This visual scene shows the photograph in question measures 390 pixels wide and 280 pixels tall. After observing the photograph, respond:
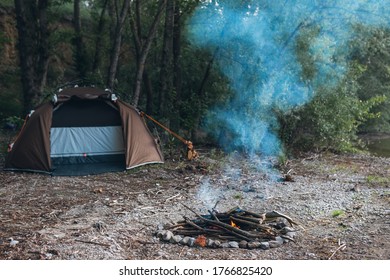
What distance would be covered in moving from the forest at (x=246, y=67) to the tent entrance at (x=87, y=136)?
3.63ft

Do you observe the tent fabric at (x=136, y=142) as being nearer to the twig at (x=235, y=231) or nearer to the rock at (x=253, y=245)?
the twig at (x=235, y=231)

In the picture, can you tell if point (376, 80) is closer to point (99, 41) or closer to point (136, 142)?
point (99, 41)

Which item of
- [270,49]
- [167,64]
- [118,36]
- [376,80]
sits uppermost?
[118,36]

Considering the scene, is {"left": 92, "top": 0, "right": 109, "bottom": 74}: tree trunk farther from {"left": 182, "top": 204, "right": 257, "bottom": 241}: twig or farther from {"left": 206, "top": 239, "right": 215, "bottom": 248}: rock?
{"left": 206, "top": 239, "right": 215, "bottom": 248}: rock

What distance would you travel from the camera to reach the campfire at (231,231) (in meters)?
4.88

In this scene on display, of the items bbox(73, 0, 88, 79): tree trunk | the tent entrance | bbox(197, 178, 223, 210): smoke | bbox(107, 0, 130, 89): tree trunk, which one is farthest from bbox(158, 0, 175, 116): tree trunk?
bbox(73, 0, 88, 79): tree trunk

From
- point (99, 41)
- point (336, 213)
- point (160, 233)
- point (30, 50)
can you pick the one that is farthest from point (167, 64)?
point (160, 233)

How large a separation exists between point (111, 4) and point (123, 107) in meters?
6.25

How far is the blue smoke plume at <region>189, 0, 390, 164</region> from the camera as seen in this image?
34.0ft

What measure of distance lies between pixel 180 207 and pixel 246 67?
5.59 meters

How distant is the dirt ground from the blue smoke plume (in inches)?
59.2

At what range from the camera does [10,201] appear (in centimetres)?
665

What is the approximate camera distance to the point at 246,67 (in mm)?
11102

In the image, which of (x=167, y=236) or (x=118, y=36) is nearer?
(x=167, y=236)
